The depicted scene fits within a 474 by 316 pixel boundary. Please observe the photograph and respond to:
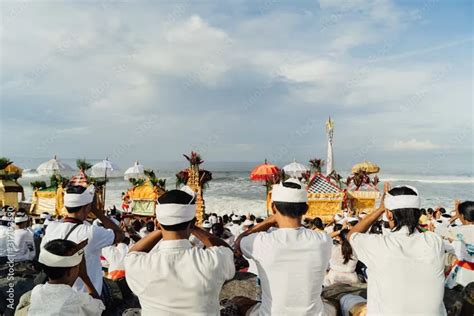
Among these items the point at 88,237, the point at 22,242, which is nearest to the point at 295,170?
the point at 22,242

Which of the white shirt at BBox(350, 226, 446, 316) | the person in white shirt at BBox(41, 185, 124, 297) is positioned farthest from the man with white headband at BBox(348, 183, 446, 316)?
the person in white shirt at BBox(41, 185, 124, 297)

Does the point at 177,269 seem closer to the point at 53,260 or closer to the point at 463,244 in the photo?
the point at 53,260

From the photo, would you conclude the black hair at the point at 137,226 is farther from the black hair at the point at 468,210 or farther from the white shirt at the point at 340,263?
the black hair at the point at 468,210

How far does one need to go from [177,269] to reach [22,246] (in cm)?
551

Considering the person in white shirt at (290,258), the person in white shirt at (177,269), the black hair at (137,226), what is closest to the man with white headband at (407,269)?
the person in white shirt at (290,258)

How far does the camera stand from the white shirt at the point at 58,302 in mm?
2576

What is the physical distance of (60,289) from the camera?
263 centimetres

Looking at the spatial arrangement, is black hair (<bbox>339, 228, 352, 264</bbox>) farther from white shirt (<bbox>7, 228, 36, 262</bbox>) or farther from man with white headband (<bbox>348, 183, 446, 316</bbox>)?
white shirt (<bbox>7, 228, 36, 262</bbox>)

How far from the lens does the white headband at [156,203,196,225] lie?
2.53 m

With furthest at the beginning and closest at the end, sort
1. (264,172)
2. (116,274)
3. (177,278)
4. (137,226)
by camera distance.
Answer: (264,172)
(137,226)
(116,274)
(177,278)

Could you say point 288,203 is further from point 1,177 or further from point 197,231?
point 1,177

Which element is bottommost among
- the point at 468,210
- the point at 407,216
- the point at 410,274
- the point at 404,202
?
the point at 410,274

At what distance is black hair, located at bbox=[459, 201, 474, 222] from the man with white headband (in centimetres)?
182

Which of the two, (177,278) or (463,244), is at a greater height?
(177,278)
